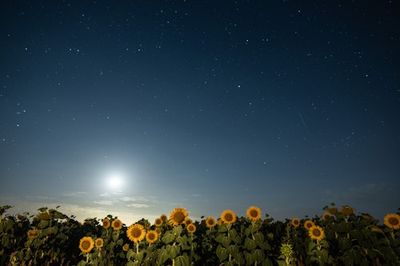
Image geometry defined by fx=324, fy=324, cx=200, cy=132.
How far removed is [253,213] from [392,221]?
4.63m

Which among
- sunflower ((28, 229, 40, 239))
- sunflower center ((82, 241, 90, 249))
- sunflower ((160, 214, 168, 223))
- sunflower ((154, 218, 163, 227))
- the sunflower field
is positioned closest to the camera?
the sunflower field

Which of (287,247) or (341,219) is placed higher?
(341,219)

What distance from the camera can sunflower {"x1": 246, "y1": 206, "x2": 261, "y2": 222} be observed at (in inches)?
422

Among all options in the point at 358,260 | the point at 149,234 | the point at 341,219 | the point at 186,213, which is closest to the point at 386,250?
the point at 358,260

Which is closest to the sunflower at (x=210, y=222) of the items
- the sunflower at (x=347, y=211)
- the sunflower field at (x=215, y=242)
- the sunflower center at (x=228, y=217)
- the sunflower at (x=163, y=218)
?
the sunflower field at (x=215, y=242)

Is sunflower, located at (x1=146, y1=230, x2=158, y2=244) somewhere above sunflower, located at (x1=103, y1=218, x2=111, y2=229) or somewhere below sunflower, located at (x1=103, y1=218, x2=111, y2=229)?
below

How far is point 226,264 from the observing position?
9648mm

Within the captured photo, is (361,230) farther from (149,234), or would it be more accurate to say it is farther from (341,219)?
(149,234)

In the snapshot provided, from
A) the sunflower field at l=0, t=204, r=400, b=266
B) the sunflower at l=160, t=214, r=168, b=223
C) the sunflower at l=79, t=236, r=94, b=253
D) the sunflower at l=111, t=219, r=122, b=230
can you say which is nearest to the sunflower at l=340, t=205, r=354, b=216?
the sunflower field at l=0, t=204, r=400, b=266

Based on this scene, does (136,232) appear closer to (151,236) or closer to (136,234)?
(136,234)

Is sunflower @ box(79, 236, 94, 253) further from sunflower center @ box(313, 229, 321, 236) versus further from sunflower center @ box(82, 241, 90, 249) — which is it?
sunflower center @ box(313, 229, 321, 236)

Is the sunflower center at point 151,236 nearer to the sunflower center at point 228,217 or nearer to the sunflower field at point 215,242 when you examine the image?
the sunflower field at point 215,242

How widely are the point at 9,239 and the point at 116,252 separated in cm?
440

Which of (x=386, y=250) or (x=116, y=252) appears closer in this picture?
(x=386, y=250)
